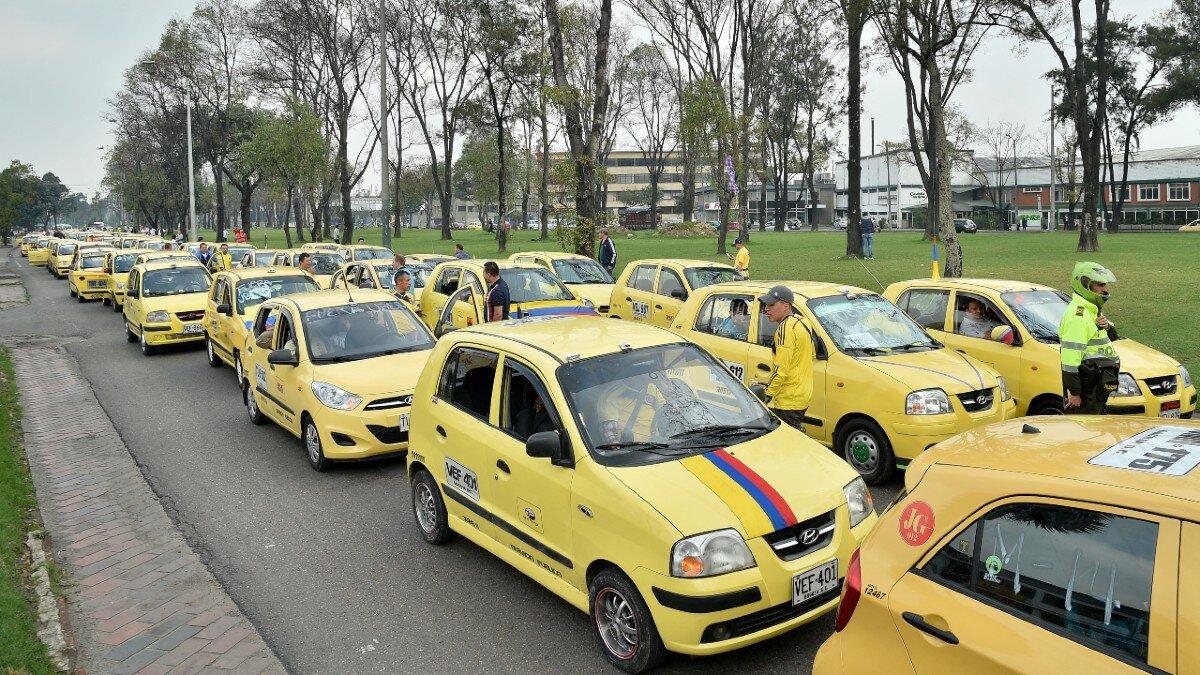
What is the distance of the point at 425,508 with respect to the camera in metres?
6.53

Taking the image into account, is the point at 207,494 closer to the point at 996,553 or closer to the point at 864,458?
the point at 864,458

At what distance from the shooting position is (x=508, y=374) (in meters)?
Answer: 5.56

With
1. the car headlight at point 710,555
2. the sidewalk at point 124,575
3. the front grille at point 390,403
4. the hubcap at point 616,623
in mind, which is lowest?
the sidewalk at point 124,575

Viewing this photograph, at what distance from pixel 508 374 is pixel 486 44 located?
39487 millimetres

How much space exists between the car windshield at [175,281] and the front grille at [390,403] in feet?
35.8

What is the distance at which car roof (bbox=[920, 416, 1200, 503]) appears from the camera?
2.50m

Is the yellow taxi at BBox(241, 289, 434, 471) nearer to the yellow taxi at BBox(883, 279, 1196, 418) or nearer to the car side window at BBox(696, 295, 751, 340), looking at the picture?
the car side window at BBox(696, 295, 751, 340)

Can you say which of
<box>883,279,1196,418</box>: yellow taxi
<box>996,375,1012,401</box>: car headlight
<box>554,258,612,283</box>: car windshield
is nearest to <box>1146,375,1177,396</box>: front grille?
<box>883,279,1196,418</box>: yellow taxi

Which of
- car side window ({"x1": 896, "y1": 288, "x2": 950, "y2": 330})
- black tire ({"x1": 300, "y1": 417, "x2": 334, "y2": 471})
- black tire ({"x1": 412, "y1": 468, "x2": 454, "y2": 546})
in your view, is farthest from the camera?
car side window ({"x1": 896, "y1": 288, "x2": 950, "y2": 330})

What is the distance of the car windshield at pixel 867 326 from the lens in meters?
8.05

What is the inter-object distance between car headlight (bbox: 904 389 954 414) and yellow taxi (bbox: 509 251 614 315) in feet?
29.5

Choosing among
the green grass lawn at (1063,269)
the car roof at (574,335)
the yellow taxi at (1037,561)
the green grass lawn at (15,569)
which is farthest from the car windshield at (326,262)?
the yellow taxi at (1037,561)

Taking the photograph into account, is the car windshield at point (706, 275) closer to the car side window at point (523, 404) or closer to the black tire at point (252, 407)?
the black tire at point (252, 407)

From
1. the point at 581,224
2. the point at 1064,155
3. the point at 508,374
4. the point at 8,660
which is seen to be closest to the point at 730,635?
the point at 508,374
